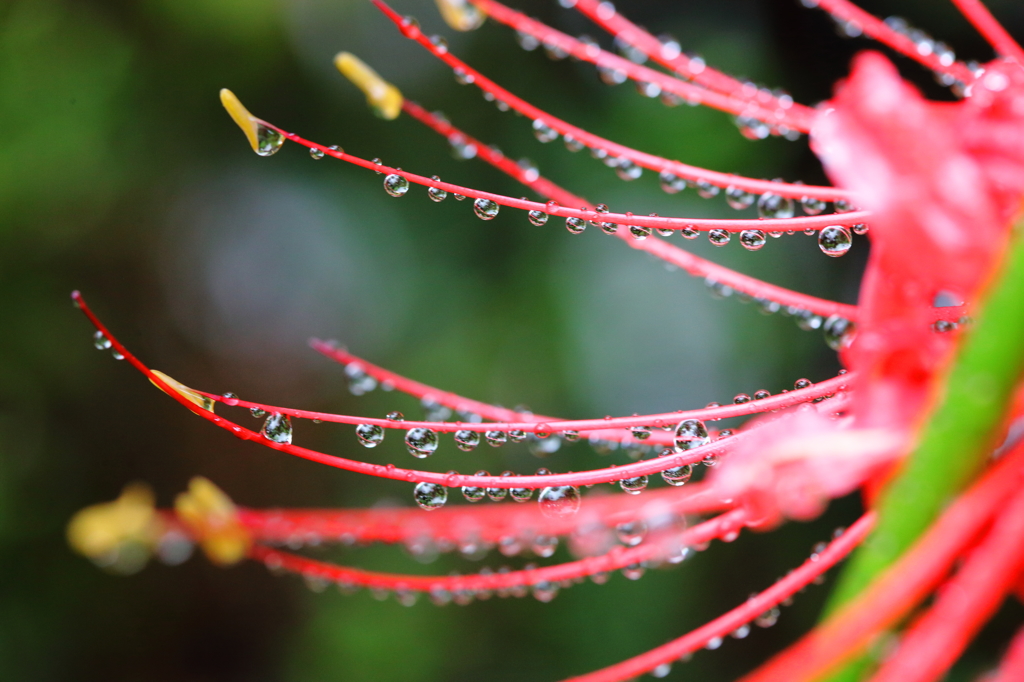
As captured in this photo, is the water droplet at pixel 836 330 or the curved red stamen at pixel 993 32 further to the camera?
the water droplet at pixel 836 330

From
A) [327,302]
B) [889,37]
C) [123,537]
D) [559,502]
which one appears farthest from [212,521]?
[327,302]

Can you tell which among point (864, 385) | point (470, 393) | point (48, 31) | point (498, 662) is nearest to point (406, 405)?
point (470, 393)

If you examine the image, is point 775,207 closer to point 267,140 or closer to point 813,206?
point 813,206

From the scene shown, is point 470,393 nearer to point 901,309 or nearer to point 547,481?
point 547,481

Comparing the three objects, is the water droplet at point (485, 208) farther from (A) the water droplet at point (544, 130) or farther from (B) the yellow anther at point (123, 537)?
(B) the yellow anther at point (123, 537)

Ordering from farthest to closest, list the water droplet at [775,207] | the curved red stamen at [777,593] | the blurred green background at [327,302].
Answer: the blurred green background at [327,302]
the water droplet at [775,207]
the curved red stamen at [777,593]

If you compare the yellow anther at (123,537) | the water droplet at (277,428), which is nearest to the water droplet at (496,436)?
the water droplet at (277,428)

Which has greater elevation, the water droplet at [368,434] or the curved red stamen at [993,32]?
the curved red stamen at [993,32]
